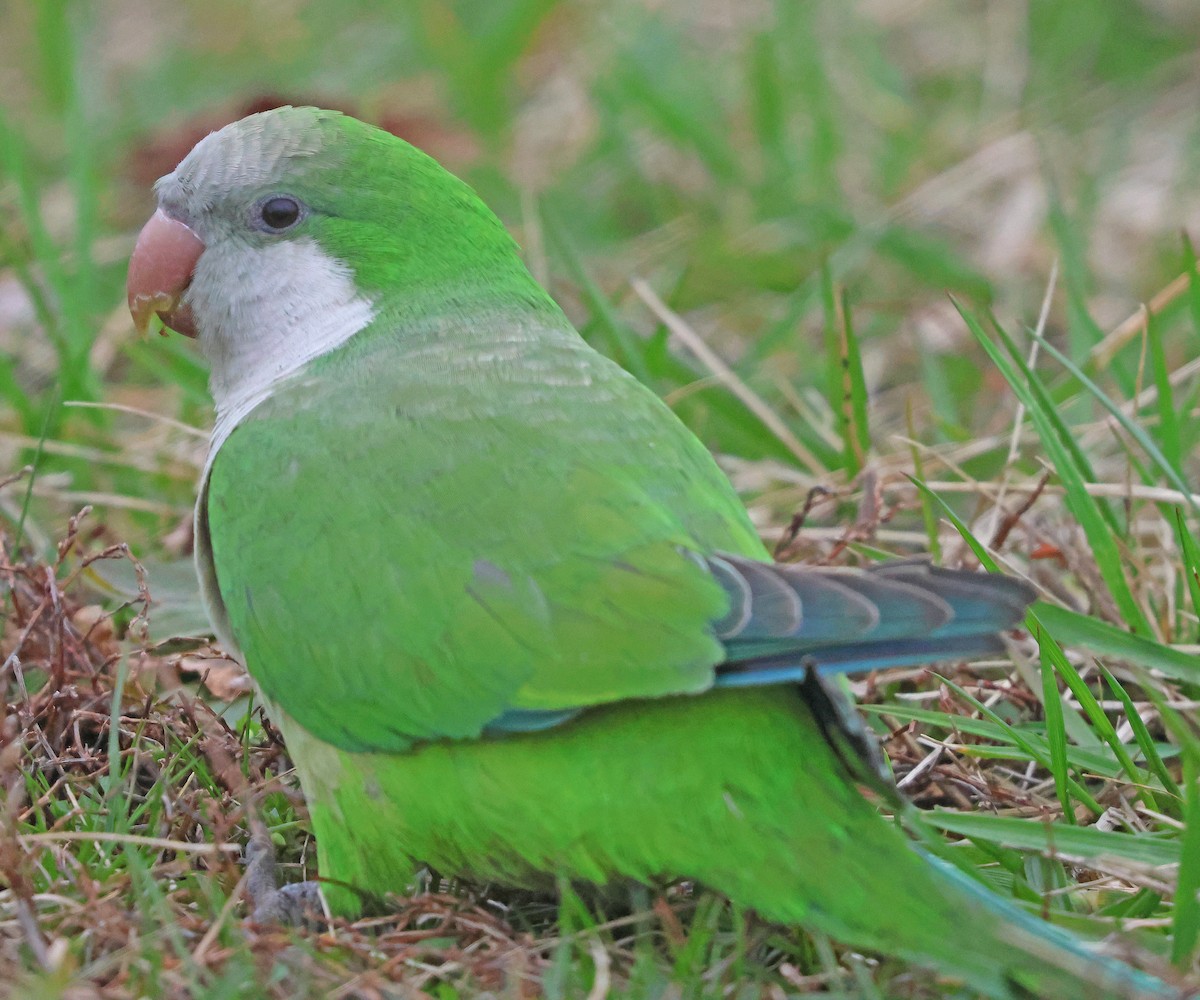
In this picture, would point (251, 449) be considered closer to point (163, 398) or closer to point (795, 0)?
point (163, 398)

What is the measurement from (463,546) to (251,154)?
1168 millimetres

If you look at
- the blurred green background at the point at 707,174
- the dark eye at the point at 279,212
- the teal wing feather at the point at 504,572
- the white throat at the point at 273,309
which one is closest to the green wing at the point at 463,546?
the teal wing feather at the point at 504,572

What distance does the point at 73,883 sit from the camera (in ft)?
7.70

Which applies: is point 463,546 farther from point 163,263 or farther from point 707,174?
point 707,174

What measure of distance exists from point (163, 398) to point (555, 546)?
2730mm

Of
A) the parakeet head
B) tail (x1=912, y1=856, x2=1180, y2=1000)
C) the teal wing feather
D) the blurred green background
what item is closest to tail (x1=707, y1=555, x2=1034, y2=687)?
the teal wing feather

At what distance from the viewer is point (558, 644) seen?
2195 millimetres

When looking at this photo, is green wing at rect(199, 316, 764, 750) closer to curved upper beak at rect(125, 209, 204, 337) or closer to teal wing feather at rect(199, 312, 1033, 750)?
teal wing feather at rect(199, 312, 1033, 750)

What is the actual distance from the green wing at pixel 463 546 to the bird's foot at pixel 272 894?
262 mm

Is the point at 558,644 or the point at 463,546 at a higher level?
the point at 463,546

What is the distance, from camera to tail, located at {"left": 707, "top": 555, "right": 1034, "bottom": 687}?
78.9 inches

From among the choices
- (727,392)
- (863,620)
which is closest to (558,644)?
(863,620)

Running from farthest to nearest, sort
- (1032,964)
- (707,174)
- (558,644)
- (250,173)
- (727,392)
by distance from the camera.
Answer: (707,174) < (727,392) < (250,173) < (558,644) < (1032,964)

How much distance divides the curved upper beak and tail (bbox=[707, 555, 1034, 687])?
62.2 inches
